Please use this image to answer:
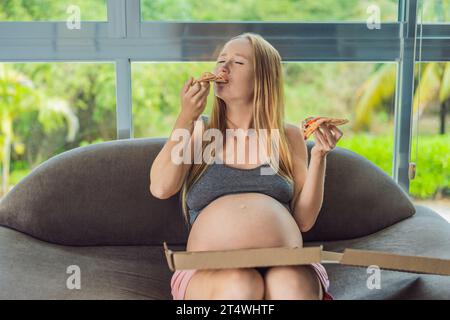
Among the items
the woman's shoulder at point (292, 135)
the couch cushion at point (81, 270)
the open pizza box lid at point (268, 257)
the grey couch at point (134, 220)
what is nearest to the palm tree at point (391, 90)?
the grey couch at point (134, 220)

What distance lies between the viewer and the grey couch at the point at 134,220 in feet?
6.37

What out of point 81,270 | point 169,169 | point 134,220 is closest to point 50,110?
point 134,220

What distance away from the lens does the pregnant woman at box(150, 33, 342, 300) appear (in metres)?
1.56

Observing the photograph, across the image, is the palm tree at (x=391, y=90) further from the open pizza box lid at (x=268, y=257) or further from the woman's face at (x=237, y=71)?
the open pizza box lid at (x=268, y=257)

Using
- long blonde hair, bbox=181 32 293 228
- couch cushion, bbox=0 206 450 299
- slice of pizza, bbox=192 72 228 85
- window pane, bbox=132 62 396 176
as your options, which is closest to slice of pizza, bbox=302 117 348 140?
long blonde hair, bbox=181 32 293 228

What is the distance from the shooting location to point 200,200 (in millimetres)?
1734

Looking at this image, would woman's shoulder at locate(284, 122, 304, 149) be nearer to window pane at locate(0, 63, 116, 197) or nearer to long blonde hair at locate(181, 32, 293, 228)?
long blonde hair at locate(181, 32, 293, 228)

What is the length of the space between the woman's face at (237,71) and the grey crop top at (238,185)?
0.72ft

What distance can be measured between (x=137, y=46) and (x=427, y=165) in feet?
4.81

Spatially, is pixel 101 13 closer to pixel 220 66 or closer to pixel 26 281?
pixel 220 66

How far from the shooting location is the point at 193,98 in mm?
1629

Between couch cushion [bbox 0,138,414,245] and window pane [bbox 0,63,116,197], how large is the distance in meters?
0.48

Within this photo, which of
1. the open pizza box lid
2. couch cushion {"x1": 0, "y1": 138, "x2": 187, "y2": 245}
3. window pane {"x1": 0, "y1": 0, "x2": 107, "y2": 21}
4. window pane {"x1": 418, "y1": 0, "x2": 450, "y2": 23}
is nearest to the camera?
the open pizza box lid

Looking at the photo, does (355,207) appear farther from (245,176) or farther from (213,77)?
(213,77)
